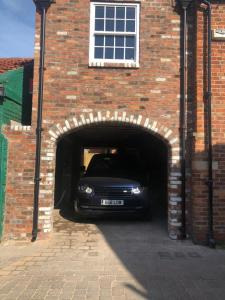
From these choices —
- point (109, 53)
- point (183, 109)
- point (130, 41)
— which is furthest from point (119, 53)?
point (183, 109)

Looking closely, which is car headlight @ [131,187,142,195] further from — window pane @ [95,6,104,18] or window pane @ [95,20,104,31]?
window pane @ [95,6,104,18]

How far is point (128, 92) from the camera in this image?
26.3 feet

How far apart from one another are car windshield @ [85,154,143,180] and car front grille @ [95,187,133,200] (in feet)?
2.56

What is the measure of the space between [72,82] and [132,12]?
7.39 feet

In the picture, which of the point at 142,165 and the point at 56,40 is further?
the point at 142,165

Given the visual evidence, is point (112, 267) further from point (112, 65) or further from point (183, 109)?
point (112, 65)

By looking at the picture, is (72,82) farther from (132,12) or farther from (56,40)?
(132,12)

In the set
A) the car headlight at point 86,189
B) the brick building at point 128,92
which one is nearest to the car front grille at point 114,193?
the car headlight at point 86,189

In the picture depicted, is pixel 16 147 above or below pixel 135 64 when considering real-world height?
below

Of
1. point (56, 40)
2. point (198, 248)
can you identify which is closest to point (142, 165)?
point (198, 248)

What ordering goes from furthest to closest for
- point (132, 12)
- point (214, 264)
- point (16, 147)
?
point (132, 12), point (16, 147), point (214, 264)

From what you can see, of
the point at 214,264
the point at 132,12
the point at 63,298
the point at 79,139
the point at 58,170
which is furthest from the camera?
the point at 79,139

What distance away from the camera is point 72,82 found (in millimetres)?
8047

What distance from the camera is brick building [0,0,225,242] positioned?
25.3ft
